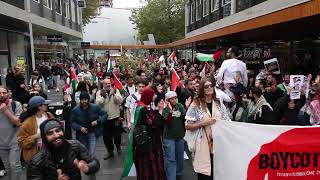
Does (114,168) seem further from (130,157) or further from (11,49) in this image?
(11,49)

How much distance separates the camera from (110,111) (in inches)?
335

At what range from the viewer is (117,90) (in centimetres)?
893

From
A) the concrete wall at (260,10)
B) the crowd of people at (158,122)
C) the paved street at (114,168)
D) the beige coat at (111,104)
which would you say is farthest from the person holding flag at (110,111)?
the concrete wall at (260,10)

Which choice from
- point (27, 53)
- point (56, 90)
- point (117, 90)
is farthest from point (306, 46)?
point (27, 53)

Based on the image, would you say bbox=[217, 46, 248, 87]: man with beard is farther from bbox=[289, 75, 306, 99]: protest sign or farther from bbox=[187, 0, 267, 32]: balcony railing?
bbox=[187, 0, 267, 32]: balcony railing

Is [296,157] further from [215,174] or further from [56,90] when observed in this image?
[56,90]

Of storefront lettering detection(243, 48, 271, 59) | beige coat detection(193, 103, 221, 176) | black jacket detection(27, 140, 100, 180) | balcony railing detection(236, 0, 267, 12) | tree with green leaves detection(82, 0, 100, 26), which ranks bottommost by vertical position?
beige coat detection(193, 103, 221, 176)

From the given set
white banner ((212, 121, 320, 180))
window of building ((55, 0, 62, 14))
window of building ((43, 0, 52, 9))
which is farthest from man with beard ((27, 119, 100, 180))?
window of building ((55, 0, 62, 14))

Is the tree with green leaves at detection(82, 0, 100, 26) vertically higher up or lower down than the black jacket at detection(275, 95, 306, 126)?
higher up

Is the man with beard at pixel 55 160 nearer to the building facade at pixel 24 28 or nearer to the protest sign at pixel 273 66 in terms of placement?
the protest sign at pixel 273 66

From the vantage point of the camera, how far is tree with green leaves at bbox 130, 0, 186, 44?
54375mm

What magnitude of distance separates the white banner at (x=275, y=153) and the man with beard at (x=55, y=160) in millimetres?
1978

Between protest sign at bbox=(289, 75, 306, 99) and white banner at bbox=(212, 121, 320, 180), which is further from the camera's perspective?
protest sign at bbox=(289, 75, 306, 99)

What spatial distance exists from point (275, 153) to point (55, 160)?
8.11ft
